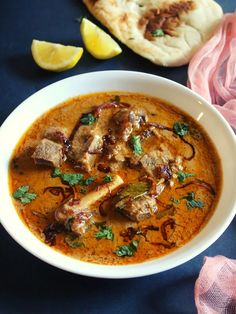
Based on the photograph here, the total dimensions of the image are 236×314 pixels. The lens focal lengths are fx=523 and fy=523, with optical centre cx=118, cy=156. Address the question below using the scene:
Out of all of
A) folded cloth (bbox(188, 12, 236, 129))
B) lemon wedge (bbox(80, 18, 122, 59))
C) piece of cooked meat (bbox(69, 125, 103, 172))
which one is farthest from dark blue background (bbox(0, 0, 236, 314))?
lemon wedge (bbox(80, 18, 122, 59))

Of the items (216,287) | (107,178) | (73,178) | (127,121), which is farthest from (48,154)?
(216,287)

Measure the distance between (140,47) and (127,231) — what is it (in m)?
2.05

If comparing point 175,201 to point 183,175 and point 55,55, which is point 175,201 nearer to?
point 183,175

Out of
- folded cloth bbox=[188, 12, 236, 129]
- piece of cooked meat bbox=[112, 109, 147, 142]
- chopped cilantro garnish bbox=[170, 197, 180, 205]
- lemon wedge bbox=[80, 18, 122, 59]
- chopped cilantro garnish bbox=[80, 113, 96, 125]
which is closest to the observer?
chopped cilantro garnish bbox=[170, 197, 180, 205]

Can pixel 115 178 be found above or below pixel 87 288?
above

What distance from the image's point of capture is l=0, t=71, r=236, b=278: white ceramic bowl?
3.25 metres

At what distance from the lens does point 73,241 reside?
135 inches

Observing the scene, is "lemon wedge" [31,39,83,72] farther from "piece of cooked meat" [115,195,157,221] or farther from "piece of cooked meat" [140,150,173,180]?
"piece of cooked meat" [115,195,157,221]

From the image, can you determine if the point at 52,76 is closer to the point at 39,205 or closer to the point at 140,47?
the point at 140,47

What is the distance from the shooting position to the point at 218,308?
3.37 meters

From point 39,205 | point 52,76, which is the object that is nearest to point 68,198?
point 39,205

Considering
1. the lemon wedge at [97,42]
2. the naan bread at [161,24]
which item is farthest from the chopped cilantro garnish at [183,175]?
the lemon wedge at [97,42]

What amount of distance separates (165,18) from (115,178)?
210 cm

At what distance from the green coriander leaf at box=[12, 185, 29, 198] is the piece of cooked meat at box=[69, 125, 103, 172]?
16.2 inches
